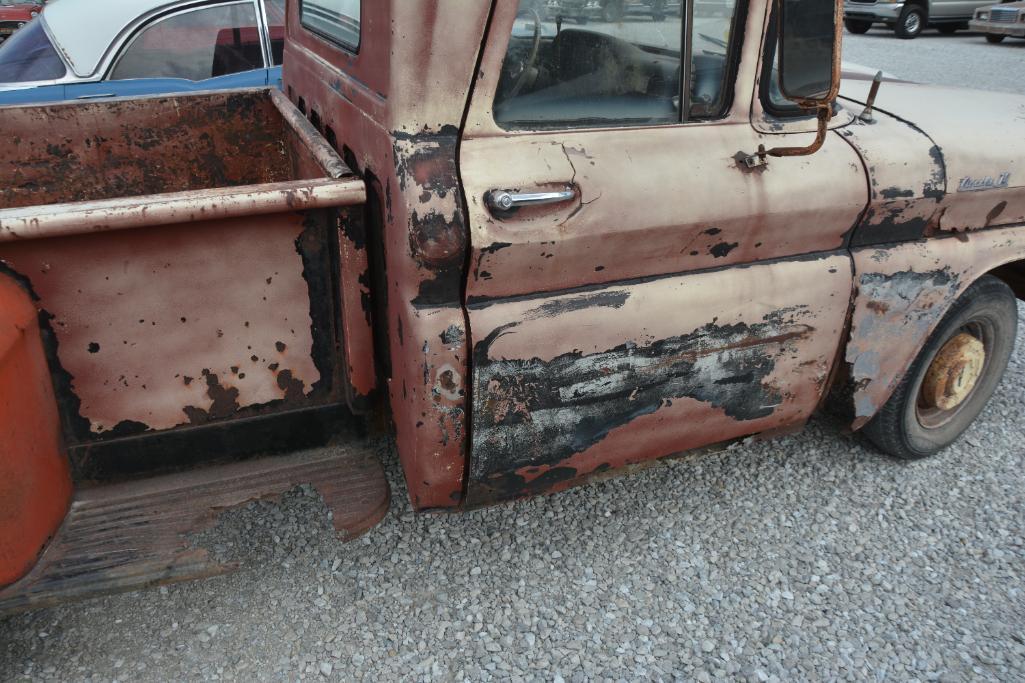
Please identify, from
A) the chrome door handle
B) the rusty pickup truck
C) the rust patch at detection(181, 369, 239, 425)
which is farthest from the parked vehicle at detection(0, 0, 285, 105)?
the chrome door handle

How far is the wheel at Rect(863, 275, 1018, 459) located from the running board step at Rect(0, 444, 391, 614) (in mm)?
1832

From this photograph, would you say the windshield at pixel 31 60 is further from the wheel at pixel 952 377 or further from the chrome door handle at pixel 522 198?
the wheel at pixel 952 377

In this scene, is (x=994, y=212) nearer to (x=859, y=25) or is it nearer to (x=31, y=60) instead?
(x=31, y=60)

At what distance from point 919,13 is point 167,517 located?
17.0m

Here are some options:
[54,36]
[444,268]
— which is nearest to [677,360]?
[444,268]

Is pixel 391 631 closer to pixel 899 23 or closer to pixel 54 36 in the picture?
pixel 54 36

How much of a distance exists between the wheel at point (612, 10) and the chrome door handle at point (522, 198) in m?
0.41

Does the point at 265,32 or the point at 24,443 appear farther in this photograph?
the point at 265,32

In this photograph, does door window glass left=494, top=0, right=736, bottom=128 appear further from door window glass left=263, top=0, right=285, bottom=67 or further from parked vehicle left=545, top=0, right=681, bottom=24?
door window glass left=263, top=0, right=285, bottom=67

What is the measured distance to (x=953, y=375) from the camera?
9.07 feet

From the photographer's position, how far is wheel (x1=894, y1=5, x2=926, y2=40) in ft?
48.4

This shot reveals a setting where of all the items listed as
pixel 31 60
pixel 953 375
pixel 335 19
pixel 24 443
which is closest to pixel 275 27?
pixel 31 60

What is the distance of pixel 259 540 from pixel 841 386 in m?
1.83

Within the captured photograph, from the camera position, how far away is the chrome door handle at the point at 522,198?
1681 millimetres
